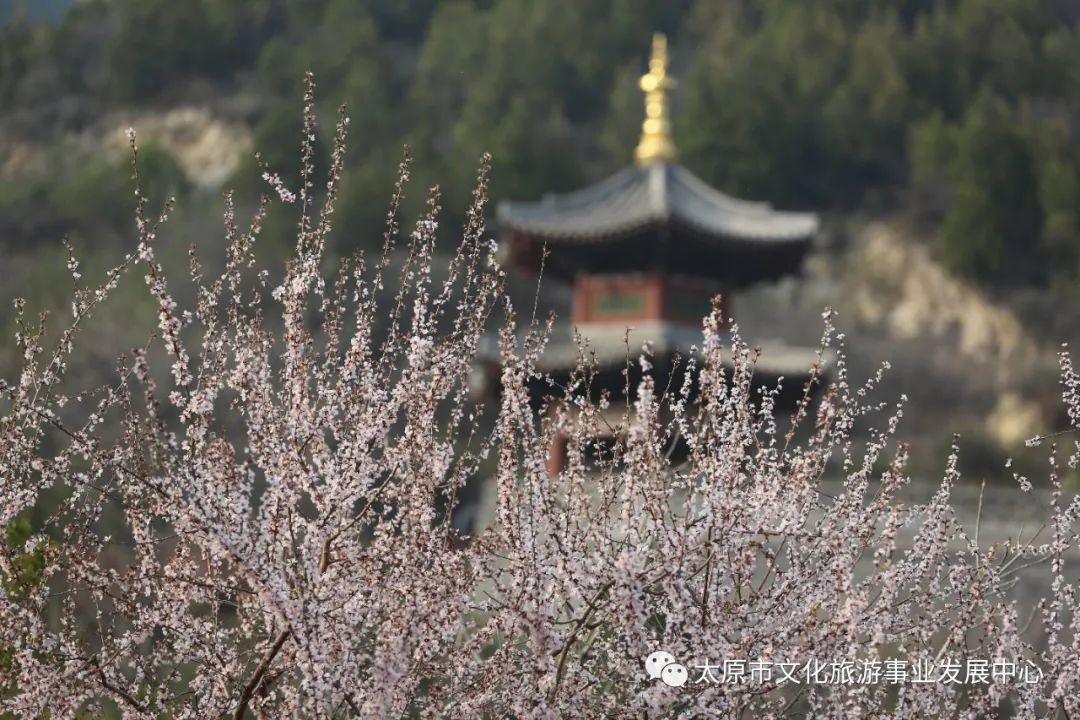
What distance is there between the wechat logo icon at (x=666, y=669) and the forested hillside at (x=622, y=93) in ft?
139

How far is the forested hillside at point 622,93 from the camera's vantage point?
5084 centimetres

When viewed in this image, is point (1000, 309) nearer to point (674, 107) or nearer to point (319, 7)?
point (674, 107)

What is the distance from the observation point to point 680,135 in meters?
51.7

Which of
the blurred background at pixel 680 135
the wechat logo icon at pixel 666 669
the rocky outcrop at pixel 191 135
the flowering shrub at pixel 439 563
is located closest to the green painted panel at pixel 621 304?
the flowering shrub at pixel 439 563

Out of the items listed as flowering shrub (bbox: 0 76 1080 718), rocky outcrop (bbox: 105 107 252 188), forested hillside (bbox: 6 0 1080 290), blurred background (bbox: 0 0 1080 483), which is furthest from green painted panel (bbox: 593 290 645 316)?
rocky outcrop (bbox: 105 107 252 188)

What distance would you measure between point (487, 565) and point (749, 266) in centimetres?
1987

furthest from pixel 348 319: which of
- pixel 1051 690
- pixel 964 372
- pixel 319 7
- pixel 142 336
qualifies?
pixel 1051 690

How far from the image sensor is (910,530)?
25688mm

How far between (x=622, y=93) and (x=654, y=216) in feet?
120

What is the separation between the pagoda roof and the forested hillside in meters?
22.4

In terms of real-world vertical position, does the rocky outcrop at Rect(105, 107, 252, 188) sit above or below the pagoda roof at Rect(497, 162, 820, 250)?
above

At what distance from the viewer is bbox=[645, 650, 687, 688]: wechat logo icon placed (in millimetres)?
6207

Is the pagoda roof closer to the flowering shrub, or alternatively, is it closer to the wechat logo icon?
the flowering shrub

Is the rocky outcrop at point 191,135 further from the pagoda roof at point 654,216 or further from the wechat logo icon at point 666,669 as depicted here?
the wechat logo icon at point 666,669
